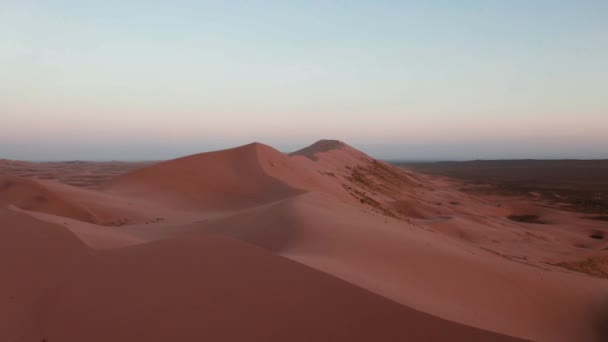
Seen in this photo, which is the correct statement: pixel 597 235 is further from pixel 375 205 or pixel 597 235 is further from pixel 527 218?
pixel 375 205

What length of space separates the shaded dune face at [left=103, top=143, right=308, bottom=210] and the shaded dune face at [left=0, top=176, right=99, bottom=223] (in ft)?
11.7

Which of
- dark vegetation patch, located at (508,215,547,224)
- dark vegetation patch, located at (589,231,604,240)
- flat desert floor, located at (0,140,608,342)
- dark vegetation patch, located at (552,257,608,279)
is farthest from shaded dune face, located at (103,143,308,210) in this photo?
dark vegetation patch, located at (508,215,547,224)

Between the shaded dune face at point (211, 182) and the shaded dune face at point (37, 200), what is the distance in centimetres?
358

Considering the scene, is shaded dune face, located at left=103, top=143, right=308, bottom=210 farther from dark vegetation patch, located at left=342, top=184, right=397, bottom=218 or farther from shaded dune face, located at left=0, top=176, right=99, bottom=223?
shaded dune face, located at left=0, top=176, right=99, bottom=223

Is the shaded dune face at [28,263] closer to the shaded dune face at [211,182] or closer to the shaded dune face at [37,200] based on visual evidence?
the shaded dune face at [37,200]

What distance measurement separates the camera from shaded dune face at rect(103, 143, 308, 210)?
14.9m

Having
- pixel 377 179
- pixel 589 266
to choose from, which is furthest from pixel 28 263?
pixel 377 179

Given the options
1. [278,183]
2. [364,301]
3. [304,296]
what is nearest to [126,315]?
[304,296]

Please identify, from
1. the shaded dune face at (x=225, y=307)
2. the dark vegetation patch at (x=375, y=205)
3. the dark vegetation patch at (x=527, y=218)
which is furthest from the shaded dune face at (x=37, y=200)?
the dark vegetation patch at (x=527, y=218)

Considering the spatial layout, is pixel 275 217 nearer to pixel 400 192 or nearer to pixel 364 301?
pixel 364 301

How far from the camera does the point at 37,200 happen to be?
11.7m

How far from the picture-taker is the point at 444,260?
626 centimetres

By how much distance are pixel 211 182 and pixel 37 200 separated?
596 cm

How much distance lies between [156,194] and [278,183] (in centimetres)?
452
